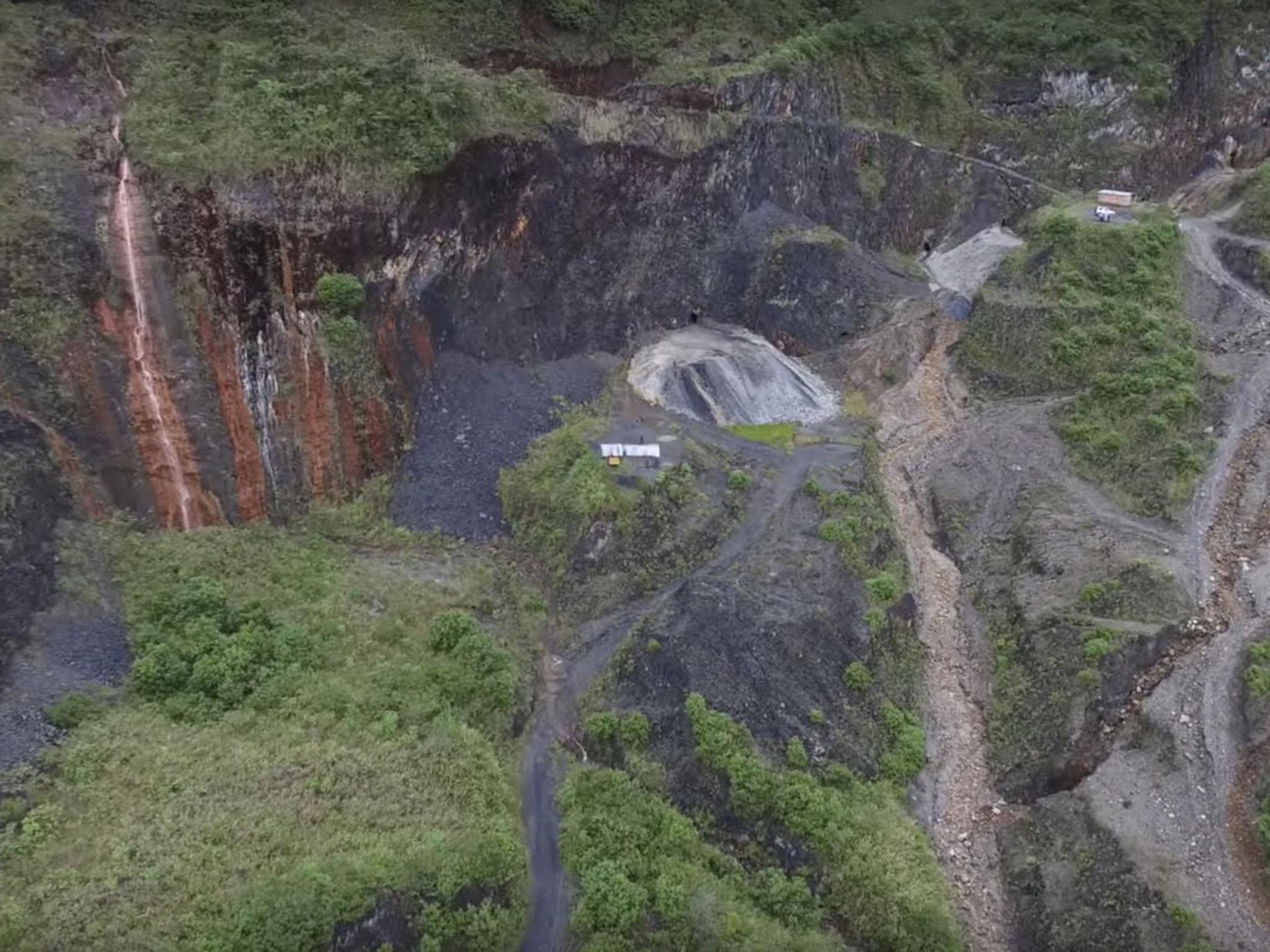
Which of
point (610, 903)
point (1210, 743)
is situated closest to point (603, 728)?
point (610, 903)

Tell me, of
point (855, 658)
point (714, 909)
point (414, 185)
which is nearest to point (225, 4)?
point (414, 185)

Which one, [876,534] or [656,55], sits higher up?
[656,55]

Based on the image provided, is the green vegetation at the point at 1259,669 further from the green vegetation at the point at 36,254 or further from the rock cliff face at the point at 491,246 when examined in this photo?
the green vegetation at the point at 36,254

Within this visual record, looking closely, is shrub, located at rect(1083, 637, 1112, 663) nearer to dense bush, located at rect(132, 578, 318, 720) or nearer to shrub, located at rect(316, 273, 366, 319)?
dense bush, located at rect(132, 578, 318, 720)

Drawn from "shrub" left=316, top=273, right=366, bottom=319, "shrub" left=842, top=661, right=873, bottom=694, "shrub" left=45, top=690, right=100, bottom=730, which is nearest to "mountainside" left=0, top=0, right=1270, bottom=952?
"shrub" left=45, top=690, right=100, bottom=730

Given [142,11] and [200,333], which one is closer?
[200,333]

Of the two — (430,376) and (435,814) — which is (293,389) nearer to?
(430,376)

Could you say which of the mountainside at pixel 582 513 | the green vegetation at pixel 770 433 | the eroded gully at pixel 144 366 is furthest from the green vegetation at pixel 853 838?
the eroded gully at pixel 144 366

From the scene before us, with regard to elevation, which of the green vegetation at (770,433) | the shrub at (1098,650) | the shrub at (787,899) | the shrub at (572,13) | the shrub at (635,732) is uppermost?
the shrub at (572,13)
